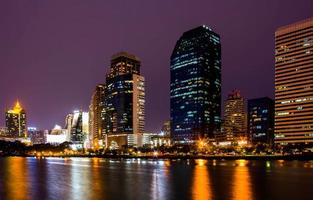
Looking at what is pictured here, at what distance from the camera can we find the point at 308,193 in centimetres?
5697

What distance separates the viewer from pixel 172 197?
5200cm

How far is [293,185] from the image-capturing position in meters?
67.2

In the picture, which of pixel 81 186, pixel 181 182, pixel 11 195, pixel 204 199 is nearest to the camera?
pixel 204 199

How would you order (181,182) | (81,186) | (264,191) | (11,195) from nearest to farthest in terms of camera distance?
(11,195) → (264,191) → (81,186) → (181,182)

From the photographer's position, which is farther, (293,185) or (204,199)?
(293,185)

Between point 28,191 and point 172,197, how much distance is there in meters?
22.3

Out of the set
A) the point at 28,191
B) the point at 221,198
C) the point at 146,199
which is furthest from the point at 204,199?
the point at 28,191

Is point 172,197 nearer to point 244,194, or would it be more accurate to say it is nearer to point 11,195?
point 244,194

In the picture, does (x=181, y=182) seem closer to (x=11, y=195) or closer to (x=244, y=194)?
(x=244, y=194)

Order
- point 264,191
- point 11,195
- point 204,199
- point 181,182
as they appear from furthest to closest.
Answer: point 181,182
point 264,191
point 11,195
point 204,199

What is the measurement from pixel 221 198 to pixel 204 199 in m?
2.39

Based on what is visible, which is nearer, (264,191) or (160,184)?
(264,191)

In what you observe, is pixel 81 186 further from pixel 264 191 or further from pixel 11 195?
pixel 264 191

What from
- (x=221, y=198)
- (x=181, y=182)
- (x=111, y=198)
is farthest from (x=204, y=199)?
(x=181, y=182)
